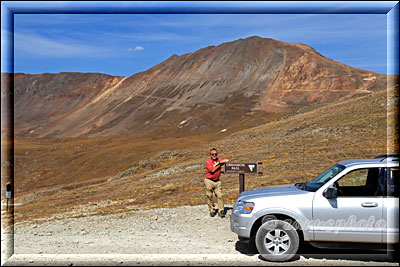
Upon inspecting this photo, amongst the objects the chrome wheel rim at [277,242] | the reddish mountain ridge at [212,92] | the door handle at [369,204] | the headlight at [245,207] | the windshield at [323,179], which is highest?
the reddish mountain ridge at [212,92]

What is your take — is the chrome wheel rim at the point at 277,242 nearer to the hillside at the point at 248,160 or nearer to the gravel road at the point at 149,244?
the gravel road at the point at 149,244

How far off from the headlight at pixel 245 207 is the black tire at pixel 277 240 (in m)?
0.35

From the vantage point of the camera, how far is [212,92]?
93312 mm

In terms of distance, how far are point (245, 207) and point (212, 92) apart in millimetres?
87027

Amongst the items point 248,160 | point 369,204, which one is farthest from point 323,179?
point 248,160

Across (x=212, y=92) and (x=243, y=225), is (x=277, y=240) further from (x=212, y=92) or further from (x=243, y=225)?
(x=212, y=92)

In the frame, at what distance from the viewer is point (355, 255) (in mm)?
6738

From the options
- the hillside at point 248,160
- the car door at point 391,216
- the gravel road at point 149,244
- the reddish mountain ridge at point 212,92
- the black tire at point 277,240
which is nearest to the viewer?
the car door at point 391,216

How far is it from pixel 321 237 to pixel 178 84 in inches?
3853

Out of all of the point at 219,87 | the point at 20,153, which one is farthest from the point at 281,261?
the point at 219,87

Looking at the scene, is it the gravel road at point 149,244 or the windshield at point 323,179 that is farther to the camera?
the windshield at point 323,179

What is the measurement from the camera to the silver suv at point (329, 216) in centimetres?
625

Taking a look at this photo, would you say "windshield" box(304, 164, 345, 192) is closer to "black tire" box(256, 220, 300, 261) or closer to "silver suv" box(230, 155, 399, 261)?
"silver suv" box(230, 155, 399, 261)

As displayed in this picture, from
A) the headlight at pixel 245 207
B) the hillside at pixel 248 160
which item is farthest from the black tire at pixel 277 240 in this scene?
the hillside at pixel 248 160
